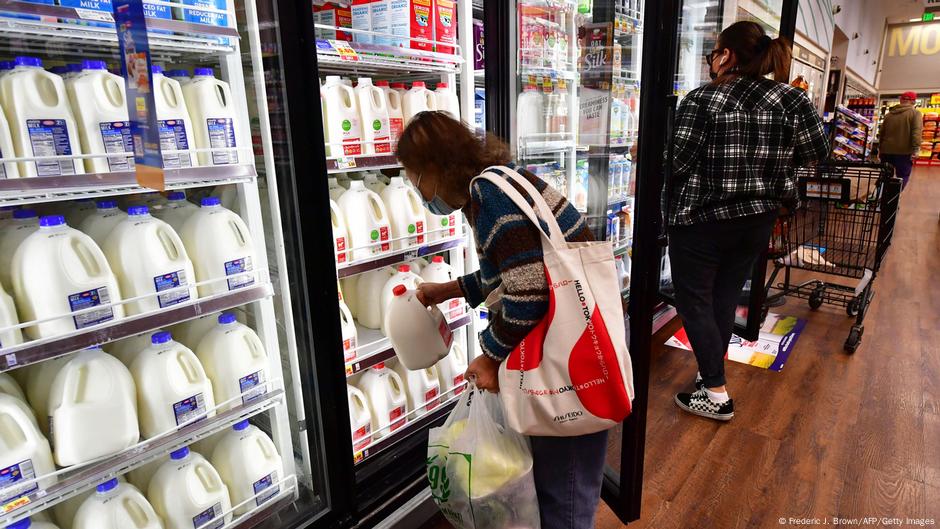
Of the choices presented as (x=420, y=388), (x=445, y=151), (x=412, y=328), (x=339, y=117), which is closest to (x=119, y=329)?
(x=412, y=328)

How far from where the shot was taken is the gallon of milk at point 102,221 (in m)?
1.57

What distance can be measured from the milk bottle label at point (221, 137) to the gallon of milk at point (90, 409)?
62cm

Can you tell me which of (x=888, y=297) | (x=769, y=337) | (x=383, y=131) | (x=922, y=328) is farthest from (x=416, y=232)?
(x=888, y=297)

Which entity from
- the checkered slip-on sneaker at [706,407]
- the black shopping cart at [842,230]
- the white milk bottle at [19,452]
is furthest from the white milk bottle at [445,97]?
the black shopping cart at [842,230]

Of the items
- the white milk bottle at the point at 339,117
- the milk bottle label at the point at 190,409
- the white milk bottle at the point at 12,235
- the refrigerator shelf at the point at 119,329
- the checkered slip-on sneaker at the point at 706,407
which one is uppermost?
the white milk bottle at the point at 339,117

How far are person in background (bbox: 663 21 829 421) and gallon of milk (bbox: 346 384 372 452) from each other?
4.82 ft

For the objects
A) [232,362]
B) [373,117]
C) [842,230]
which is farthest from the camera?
[842,230]

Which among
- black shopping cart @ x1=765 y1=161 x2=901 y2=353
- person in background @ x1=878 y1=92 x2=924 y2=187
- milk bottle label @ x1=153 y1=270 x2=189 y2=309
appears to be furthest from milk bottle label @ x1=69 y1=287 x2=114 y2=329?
person in background @ x1=878 y1=92 x2=924 y2=187

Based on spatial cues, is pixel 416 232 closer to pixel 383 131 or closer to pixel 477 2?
A: pixel 383 131

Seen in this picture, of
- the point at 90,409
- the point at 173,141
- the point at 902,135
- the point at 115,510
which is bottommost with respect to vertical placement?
the point at 115,510

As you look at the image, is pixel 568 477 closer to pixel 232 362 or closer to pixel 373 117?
pixel 232 362

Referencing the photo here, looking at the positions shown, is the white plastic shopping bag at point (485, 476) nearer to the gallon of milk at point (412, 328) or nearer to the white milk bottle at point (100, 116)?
the gallon of milk at point (412, 328)

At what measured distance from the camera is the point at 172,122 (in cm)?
152

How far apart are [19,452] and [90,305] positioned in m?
0.37
